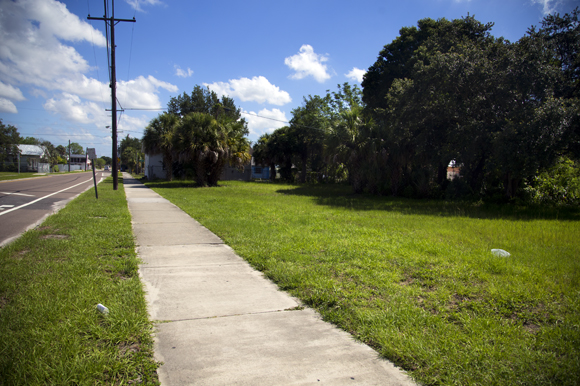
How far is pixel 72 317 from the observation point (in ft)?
11.2

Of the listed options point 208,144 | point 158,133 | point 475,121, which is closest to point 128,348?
point 475,121

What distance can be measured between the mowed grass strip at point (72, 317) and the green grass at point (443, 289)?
1869 millimetres

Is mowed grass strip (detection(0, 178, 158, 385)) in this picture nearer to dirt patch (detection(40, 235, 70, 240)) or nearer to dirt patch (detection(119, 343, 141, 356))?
dirt patch (detection(119, 343, 141, 356))

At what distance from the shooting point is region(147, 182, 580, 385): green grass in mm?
2834

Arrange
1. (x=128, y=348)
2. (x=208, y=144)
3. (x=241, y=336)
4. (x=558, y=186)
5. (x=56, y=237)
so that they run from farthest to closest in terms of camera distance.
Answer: (x=208, y=144), (x=558, y=186), (x=56, y=237), (x=241, y=336), (x=128, y=348)

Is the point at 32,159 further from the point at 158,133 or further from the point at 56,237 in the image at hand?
the point at 56,237

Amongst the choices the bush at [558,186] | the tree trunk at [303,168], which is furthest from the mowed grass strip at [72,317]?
the tree trunk at [303,168]

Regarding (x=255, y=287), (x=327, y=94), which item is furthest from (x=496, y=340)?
(x=327, y=94)

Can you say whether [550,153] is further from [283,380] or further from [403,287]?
[283,380]

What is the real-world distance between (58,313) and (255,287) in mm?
2165

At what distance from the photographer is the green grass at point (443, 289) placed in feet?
9.30

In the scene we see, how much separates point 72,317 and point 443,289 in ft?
13.9

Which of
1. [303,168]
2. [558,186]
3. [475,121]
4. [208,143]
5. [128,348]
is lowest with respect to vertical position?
[128,348]

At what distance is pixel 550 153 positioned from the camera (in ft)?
42.4
